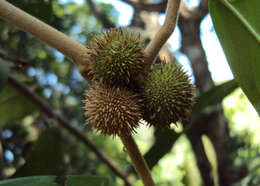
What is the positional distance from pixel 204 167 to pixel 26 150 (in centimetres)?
175

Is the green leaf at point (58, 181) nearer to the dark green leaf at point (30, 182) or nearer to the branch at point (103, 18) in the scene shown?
the dark green leaf at point (30, 182)

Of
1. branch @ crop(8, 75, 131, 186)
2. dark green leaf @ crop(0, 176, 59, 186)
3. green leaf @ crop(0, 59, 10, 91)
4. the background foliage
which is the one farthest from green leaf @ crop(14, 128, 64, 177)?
dark green leaf @ crop(0, 176, 59, 186)

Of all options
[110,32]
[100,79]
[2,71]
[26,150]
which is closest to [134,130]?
[100,79]

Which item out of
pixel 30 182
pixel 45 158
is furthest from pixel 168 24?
pixel 45 158

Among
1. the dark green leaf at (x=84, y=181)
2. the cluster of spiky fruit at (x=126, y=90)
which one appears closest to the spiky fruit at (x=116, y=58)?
the cluster of spiky fruit at (x=126, y=90)

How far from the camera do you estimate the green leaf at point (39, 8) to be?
75.6 inches

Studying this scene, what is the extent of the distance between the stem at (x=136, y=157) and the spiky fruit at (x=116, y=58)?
0.27m

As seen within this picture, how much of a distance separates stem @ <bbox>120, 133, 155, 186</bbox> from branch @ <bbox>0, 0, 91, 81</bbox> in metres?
0.39

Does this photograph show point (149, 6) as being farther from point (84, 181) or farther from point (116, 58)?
point (84, 181)

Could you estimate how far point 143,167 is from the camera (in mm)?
1206

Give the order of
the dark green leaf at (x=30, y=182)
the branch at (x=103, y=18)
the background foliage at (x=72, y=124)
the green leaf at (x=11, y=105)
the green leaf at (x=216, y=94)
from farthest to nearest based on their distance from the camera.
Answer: the branch at (x=103, y=18) < the green leaf at (x=11, y=105) < the background foliage at (x=72, y=124) < the green leaf at (x=216, y=94) < the dark green leaf at (x=30, y=182)

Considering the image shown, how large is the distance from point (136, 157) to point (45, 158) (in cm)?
125

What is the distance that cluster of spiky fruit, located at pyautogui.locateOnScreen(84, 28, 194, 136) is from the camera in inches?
49.3

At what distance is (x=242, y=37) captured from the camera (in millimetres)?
1119
